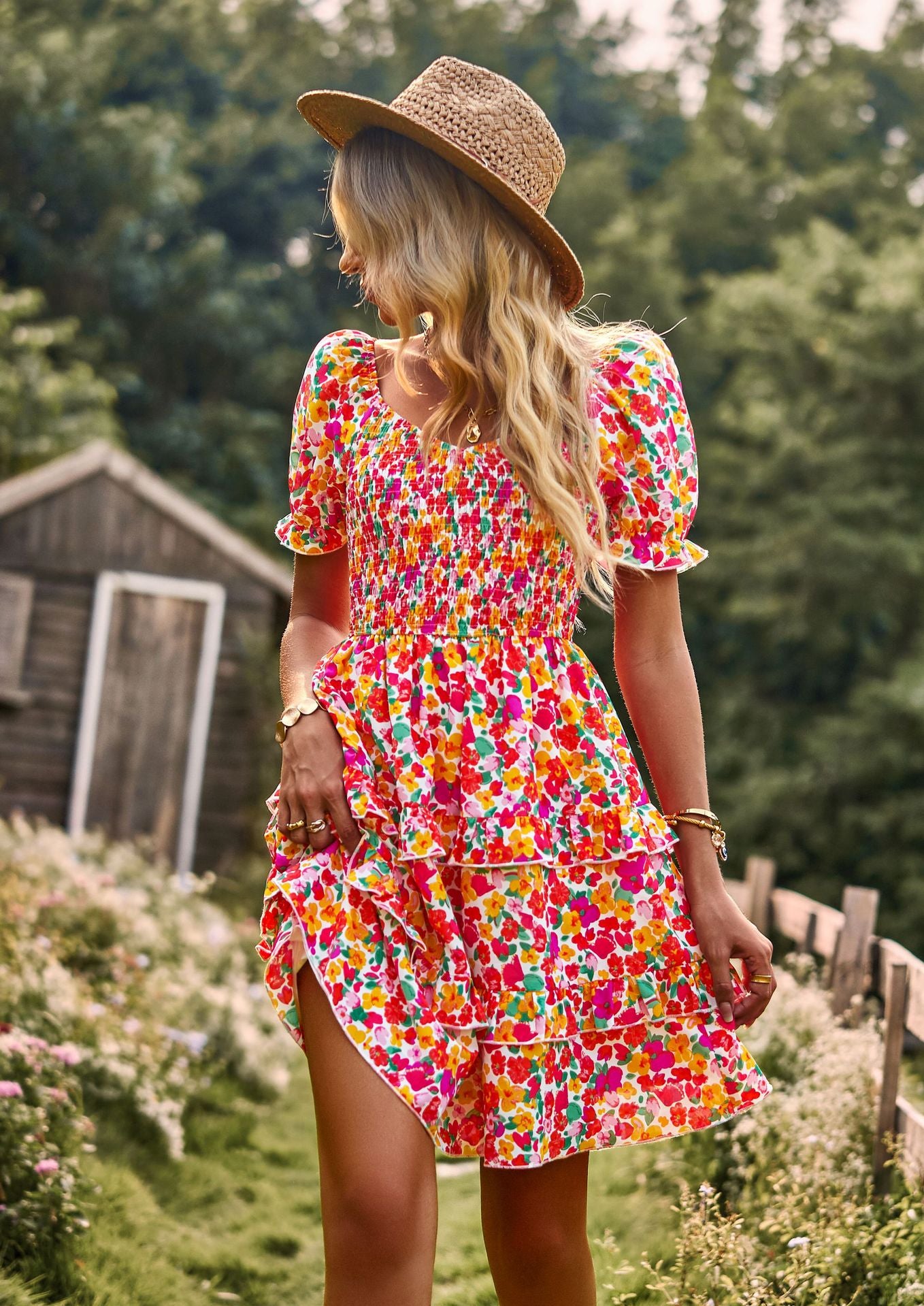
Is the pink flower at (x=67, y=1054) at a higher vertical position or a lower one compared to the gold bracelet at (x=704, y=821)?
lower

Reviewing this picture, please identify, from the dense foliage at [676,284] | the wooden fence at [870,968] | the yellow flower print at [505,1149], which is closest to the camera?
the yellow flower print at [505,1149]

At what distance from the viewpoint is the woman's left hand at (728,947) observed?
203 cm

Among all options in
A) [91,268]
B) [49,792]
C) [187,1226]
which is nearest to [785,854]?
[49,792]

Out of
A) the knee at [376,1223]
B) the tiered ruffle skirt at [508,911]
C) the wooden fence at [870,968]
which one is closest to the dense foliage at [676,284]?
the wooden fence at [870,968]

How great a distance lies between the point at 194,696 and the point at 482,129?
34.8 feet

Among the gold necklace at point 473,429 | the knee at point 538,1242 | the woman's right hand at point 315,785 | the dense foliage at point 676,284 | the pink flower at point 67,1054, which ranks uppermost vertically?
the dense foliage at point 676,284

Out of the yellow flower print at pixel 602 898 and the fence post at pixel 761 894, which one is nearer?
the yellow flower print at pixel 602 898

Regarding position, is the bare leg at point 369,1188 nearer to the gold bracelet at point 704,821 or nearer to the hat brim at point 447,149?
the gold bracelet at point 704,821

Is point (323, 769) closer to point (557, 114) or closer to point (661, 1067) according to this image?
point (661, 1067)

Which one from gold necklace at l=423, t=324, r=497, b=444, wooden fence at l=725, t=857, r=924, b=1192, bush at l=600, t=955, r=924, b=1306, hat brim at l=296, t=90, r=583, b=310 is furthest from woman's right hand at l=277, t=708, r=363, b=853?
wooden fence at l=725, t=857, r=924, b=1192

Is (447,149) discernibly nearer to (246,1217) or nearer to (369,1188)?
(369,1188)

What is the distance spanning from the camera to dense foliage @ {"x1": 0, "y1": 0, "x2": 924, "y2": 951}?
16.7 meters

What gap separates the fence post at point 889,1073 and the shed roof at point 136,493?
8.94m

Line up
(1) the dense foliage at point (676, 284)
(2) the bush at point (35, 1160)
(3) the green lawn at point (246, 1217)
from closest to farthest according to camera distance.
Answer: (2) the bush at point (35, 1160)
(3) the green lawn at point (246, 1217)
(1) the dense foliage at point (676, 284)
